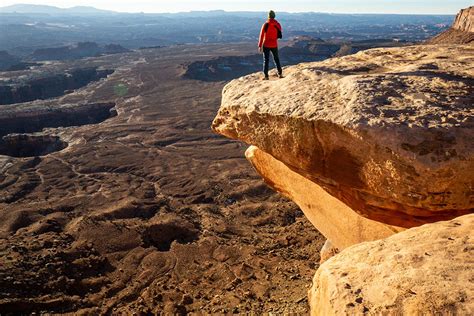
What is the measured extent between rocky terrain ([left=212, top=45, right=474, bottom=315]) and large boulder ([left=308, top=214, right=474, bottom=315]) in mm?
11

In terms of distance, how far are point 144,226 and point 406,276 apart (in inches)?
614

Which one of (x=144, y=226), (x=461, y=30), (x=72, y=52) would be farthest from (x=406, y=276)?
(x=72, y=52)

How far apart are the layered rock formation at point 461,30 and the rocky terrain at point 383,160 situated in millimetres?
40128

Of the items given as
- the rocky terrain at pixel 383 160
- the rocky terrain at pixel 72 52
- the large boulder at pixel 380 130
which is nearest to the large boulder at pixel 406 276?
the rocky terrain at pixel 383 160

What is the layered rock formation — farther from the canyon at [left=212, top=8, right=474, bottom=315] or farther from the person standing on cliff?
the canyon at [left=212, top=8, right=474, bottom=315]

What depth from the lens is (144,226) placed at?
18.6 meters

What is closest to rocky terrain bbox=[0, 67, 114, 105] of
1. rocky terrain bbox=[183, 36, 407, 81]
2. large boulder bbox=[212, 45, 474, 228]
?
rocky terrain bbox=[183, 36, 407, 81]

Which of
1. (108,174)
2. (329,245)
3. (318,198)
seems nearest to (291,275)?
(329,245)

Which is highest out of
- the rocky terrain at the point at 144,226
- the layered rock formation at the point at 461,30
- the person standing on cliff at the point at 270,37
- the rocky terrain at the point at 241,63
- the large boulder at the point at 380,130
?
the layered rock formation at the point at 461,30

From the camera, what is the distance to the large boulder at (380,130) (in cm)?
569

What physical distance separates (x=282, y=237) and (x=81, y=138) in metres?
24.0

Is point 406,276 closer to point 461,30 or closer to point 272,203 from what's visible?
point 272,203

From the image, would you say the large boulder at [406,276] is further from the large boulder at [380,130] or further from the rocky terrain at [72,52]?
the rocky terrain at [72,52]

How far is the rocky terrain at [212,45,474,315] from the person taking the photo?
4.27m
